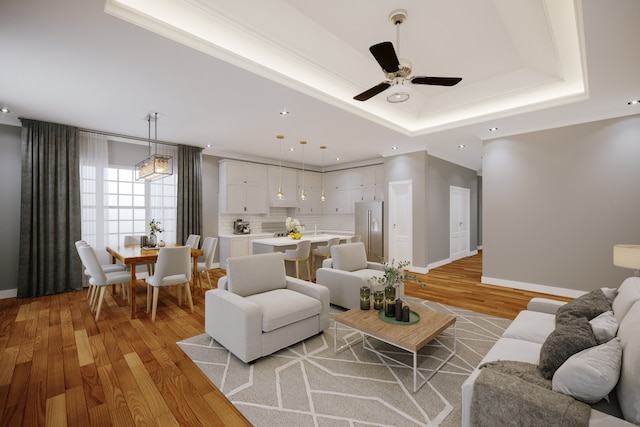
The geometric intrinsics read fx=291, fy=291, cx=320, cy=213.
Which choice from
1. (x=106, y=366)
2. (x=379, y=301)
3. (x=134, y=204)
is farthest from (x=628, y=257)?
(x=134, y=204)

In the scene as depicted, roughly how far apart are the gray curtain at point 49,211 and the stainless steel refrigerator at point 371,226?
19.3 feet

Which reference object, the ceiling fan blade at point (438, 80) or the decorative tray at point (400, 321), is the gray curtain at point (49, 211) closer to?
the decorative tray at point (400, 321)

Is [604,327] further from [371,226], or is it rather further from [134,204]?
[134,204]

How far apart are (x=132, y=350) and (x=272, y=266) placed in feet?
5.14

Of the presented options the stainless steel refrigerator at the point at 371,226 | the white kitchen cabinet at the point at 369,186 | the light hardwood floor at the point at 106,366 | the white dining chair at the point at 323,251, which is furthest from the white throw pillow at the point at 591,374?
the white kitchen cabinet at the point at 369,186

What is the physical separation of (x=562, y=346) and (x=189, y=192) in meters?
6.52

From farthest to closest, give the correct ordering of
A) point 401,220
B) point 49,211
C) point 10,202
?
point 401,220
point 49,211
point 10,202

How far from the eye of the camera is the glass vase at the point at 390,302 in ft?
8.93

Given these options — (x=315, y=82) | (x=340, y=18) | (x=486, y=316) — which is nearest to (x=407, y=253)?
(x=486, y=316)

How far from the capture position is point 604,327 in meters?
1.68

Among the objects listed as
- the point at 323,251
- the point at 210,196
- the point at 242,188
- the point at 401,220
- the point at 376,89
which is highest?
the point at 376,89

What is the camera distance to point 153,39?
8.27 feet

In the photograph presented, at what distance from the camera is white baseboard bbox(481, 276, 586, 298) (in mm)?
4625

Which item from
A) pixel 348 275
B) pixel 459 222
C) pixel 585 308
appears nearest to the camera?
pixel 585 308
